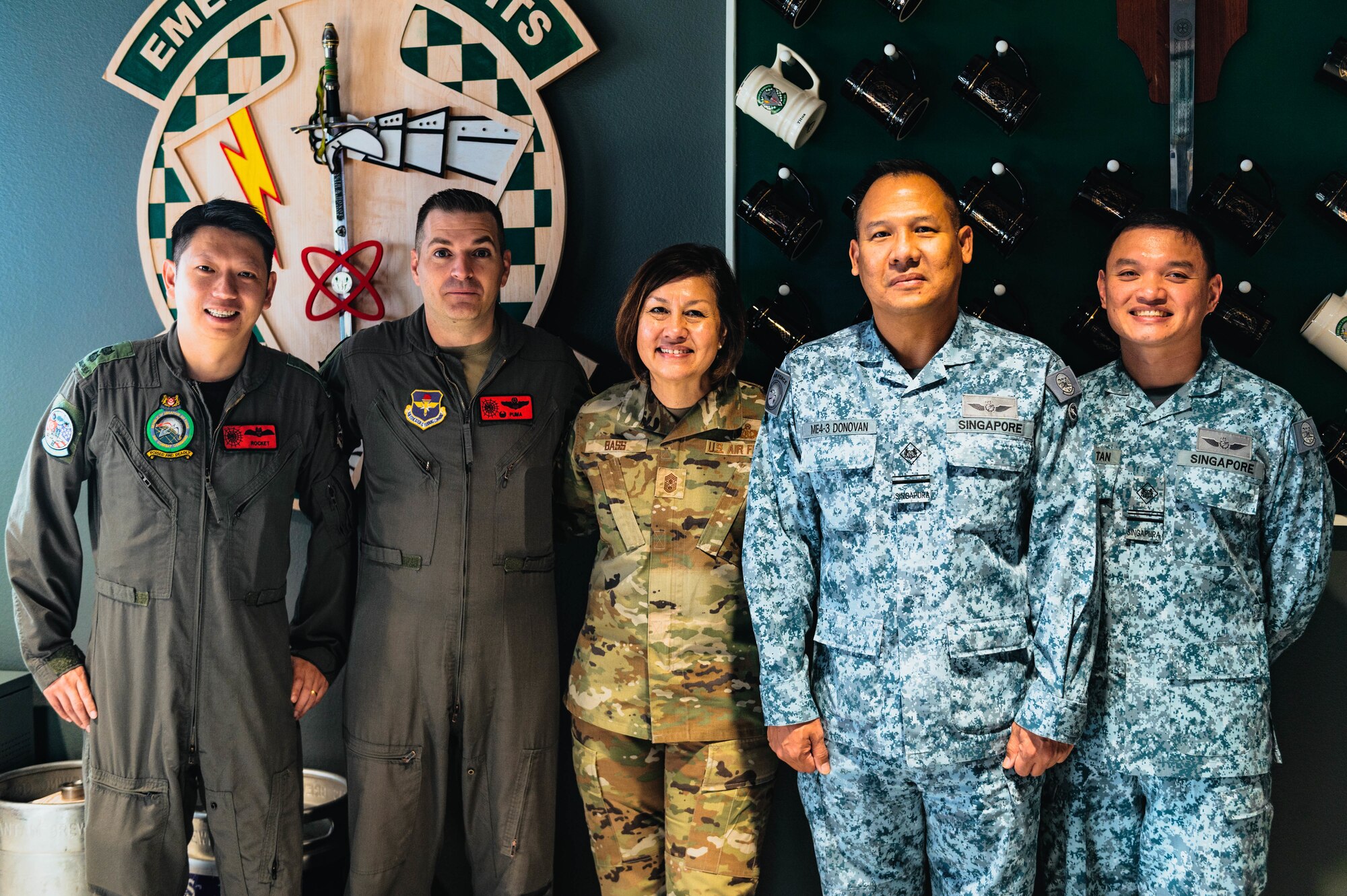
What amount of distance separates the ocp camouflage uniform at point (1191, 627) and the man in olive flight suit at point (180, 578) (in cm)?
160

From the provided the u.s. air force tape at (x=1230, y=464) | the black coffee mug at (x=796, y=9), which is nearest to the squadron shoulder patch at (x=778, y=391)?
the u.s. air force tape at (x=1230, y=464)

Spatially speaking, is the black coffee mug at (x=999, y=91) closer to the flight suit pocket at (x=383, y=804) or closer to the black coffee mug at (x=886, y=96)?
the black coffee mug at (x=886, y=96)

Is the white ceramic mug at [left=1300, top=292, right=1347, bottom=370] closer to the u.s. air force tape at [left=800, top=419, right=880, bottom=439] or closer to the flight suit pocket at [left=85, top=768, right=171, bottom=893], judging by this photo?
the u.s. air force tape at [left=800, top=419, right=880, bottom=439]

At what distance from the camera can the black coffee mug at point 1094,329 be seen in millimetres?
2314

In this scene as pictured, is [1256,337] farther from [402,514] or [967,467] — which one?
[402,514]

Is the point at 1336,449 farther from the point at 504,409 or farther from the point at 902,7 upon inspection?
the point at 504,409

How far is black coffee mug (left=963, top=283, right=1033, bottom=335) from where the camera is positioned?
7.68ft

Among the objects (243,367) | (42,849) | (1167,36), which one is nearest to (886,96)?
(1167,36)

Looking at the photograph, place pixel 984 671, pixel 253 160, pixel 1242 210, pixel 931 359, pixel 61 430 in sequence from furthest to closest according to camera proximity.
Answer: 1. pixel 253 160
2. pixel 1242 210
3. pixel 61 430
4. pixel 931 359
5. pixel 984 671

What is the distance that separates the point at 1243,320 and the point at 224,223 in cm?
221

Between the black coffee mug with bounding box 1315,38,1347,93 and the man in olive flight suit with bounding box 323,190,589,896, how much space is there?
1.91 metres

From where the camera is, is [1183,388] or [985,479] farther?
[1183,388]

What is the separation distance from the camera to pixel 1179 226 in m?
1.95

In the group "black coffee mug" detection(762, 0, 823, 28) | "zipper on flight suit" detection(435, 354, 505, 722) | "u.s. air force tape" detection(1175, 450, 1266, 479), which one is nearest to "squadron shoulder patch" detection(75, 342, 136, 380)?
"zipper on flight suit" detection(435, 354, 505, 722)
